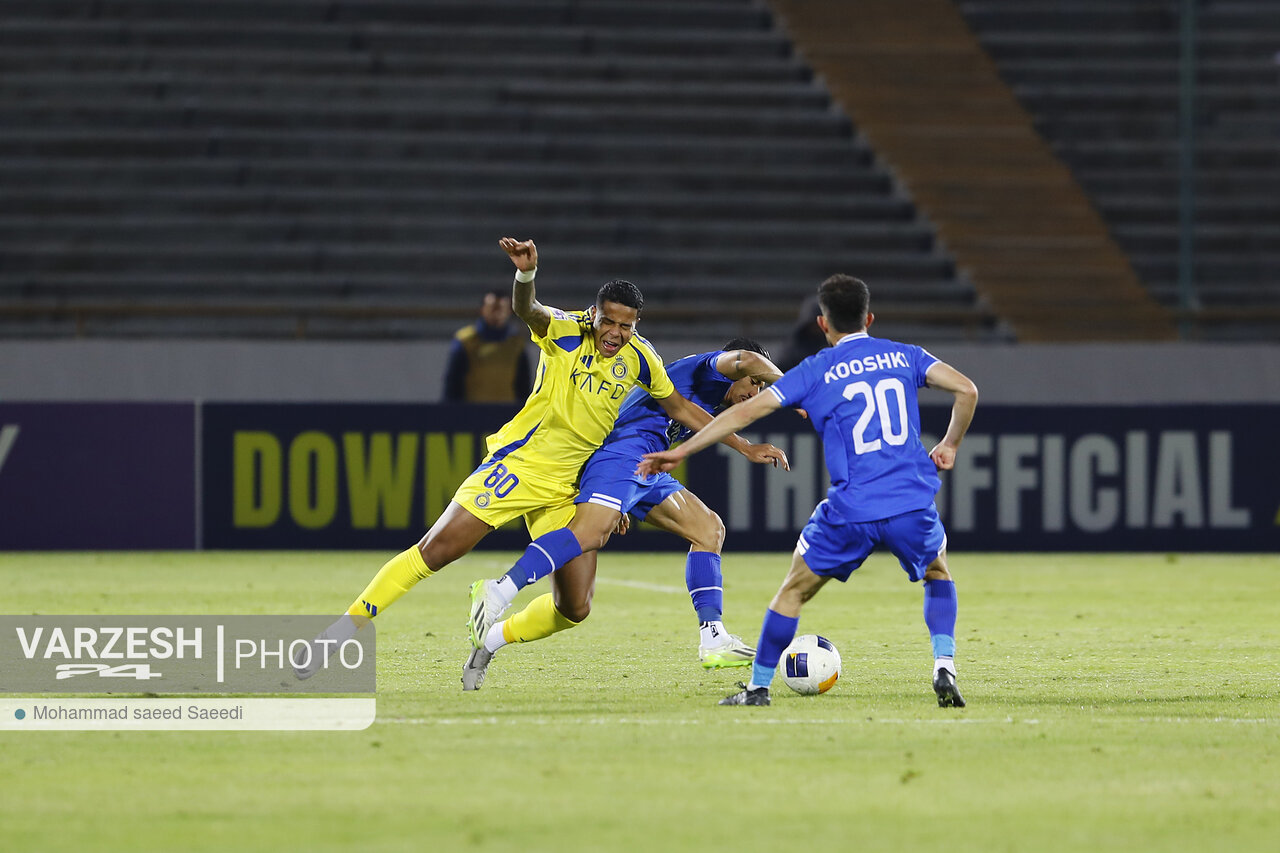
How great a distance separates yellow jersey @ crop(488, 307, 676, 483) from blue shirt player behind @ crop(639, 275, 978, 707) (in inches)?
44.5

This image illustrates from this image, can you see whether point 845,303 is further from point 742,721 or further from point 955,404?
point 742,721

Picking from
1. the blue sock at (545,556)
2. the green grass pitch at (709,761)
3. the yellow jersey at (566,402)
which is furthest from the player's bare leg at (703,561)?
the blue sock at (545,556)

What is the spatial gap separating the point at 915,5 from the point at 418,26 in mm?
7306

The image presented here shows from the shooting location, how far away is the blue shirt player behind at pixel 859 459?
7.11 metres

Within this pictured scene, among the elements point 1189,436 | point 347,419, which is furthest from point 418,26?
point 1189,436

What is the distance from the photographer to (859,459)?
7.18 meters

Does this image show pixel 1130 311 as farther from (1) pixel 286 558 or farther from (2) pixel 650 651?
(2) pixel 650 651

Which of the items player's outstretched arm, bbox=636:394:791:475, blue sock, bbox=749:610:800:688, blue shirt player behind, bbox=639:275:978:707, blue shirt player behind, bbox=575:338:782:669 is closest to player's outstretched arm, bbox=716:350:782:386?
blue shirt player behind, bbox=575:338:782:669

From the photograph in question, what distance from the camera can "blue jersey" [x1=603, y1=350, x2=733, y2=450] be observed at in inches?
340

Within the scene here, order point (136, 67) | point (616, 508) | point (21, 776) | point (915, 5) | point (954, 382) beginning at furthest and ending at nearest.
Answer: point (915, 5) → point (136, 67) → point (616, 508) → point (954, 382) → point (21, 776)

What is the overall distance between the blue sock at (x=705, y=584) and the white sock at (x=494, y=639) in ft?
4.46

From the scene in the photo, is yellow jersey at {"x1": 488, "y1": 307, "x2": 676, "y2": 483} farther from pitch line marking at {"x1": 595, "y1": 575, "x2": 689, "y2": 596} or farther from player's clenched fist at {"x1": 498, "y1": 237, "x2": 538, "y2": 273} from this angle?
pitch line marking at {"x1": 595, "y1": 575, "x2": 689, "y2": 596}

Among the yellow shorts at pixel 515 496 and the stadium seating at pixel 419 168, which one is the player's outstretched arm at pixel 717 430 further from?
the stadium seating at pixel 419 168

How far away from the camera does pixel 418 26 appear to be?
988 inches
